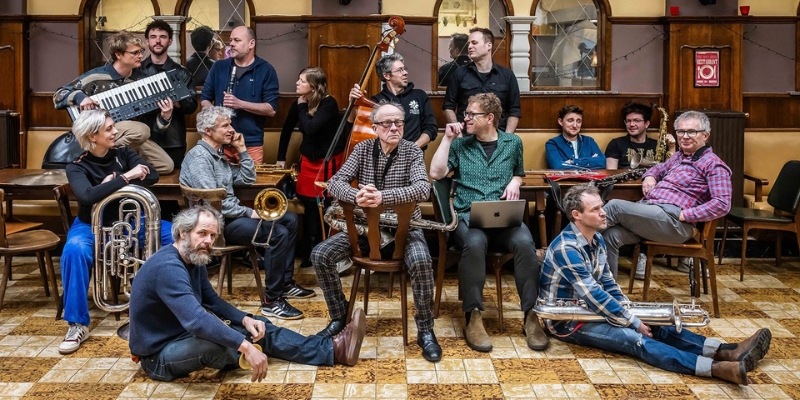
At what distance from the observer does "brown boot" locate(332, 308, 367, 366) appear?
408 centimetres

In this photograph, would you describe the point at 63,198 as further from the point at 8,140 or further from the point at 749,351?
the point at 749,351

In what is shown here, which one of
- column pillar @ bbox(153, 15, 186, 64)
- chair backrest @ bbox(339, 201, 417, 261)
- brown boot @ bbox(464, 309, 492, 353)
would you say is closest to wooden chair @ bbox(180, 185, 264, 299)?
chair backrest @ bbox(339, 201, 417, 261)

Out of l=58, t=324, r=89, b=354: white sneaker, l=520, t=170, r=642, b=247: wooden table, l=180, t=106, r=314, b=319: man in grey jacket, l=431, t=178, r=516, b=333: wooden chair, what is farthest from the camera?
l=520, t=170, r=642, b=247: wooden table

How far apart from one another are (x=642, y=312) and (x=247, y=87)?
335 centimetres

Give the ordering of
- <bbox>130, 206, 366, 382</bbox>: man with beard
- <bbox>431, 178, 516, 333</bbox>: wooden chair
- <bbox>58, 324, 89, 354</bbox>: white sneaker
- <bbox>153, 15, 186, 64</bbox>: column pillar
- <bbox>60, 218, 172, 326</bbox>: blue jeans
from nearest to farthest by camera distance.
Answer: <bbox>130, 206, 366, 382</bbox>: man with beard
<bbox>58, 324, 89, 354</bbox>: white sneaker
<bbox>60, 218, 172, 326</bbox>: blue jeans
<bbox>431, 178, 516, 333</bbox>: wooden chair
<bbox>153, 15, 186, 64</bbox>: column pillar

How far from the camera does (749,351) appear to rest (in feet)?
12.9

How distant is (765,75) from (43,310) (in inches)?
234

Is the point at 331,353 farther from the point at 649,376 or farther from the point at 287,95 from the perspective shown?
the point at 287,95

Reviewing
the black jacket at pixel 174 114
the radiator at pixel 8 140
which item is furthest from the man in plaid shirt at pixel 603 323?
the radiator at pixel 8 140

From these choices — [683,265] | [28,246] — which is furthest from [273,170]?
[683,265]

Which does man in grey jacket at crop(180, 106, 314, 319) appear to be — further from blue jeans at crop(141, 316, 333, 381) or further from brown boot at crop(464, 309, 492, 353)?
brown boot at crop(464, 309, 492, 353)

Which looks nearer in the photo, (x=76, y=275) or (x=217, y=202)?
(x=76, y=275)

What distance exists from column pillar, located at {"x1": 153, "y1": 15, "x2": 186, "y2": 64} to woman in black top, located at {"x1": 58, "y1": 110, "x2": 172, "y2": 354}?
2585 millimetres

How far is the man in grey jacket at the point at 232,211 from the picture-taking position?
4.93 meters
